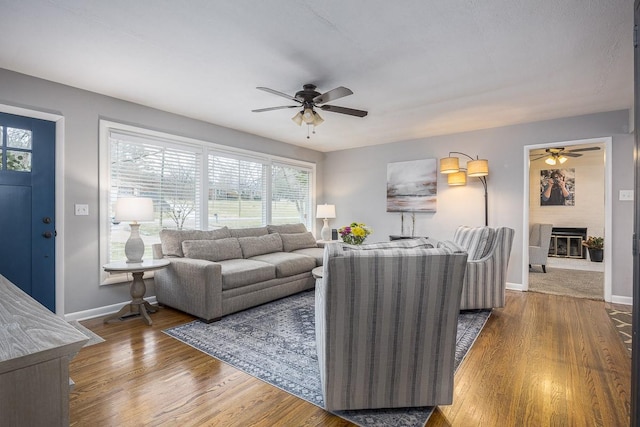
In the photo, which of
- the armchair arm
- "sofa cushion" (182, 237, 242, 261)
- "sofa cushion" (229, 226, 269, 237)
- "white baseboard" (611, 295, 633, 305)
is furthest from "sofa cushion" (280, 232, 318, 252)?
"white baseboard" (611, 295, 633, 305)

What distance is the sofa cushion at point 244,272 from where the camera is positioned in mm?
3275

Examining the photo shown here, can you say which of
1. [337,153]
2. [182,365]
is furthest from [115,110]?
[337,153]

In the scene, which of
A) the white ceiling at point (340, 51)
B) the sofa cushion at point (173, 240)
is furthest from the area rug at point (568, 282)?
the sofa cushion at point (173, 240)

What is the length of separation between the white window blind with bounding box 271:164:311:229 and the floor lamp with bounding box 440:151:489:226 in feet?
8.77

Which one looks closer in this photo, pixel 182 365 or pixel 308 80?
pixel 182 365

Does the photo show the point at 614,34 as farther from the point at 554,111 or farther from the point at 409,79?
the point at 554,111

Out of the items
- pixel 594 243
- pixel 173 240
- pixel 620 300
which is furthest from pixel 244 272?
pixel 594 243

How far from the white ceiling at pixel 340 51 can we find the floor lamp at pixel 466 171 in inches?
32.9

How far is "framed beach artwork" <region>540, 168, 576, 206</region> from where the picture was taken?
292 inches

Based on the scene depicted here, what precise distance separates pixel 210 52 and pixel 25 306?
2.18 m

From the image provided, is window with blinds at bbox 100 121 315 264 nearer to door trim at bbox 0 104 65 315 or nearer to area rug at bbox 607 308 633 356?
door trim at bbox 0 104 65 315

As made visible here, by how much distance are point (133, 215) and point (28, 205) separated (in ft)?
3.00

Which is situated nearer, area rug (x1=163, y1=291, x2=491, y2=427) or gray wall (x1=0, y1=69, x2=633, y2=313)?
area rug (x1=163, y1=291, x2=491, y2=427)

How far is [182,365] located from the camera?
2307 mm
